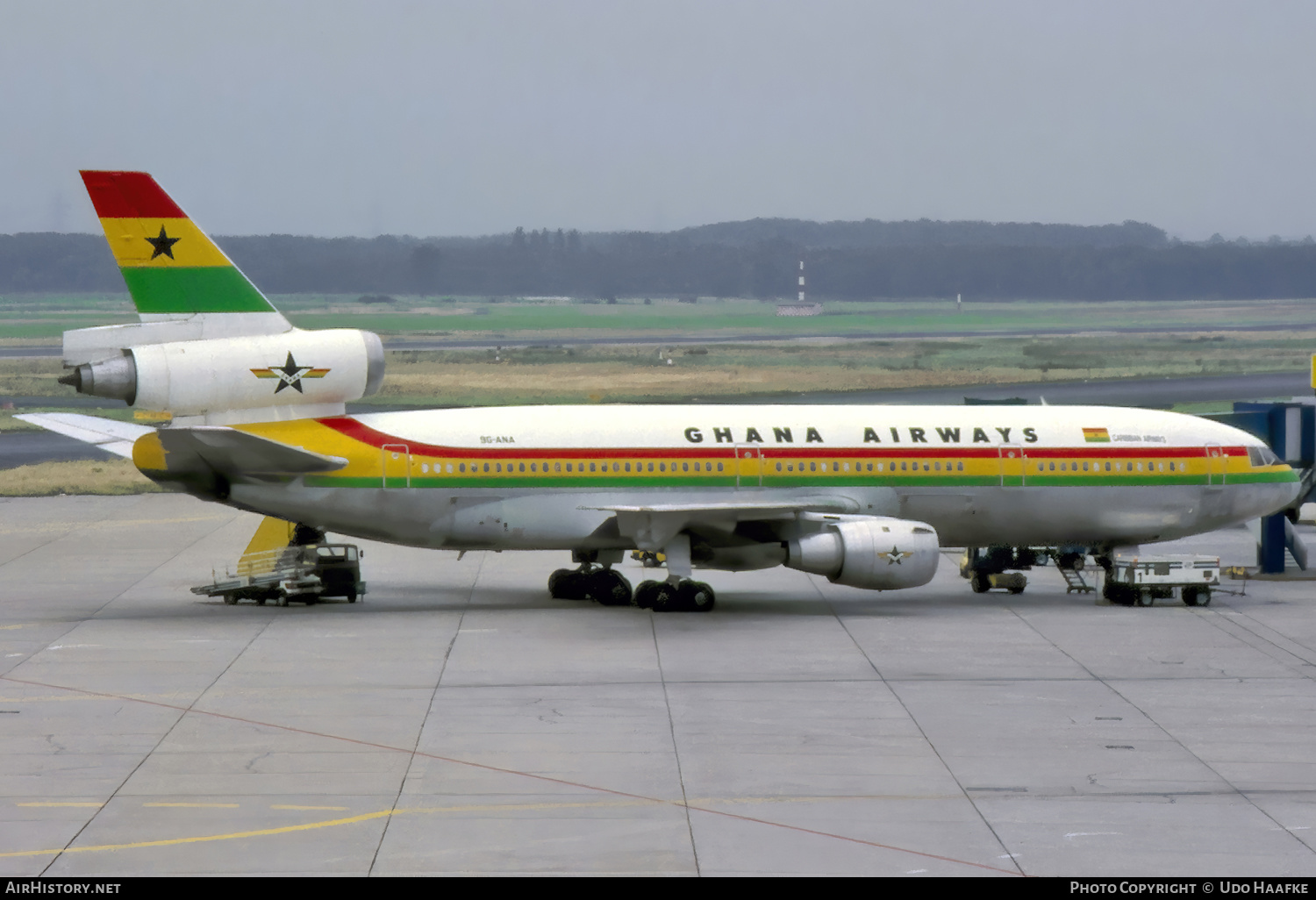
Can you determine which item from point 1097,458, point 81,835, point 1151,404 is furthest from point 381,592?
point 1151,404

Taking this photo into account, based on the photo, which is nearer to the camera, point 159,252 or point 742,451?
point 159,252

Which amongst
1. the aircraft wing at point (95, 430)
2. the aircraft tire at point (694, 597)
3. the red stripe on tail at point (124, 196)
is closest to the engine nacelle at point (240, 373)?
the red stripe on tail at point (124, 196)

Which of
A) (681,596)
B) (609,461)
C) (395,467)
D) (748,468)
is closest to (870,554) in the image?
(748,468)

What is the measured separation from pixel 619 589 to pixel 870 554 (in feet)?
19.5

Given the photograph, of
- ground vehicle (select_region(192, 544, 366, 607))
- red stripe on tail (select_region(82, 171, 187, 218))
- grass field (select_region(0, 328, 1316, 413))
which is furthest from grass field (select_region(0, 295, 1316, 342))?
red stripe on tail (select_region(82, 171, 187, 218))

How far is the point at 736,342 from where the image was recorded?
134m

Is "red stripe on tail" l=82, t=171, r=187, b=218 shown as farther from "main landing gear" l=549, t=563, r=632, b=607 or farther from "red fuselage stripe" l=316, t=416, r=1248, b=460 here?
"main landing gear" l=549, t=563, r=632, b=607

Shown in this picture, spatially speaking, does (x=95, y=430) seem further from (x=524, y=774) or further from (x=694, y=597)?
(x=524, y=774)

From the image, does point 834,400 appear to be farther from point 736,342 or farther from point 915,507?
point 736,342

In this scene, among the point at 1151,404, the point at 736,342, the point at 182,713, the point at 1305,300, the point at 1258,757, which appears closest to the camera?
the point at 1258,757

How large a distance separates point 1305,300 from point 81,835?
7464 inches

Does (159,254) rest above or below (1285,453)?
above

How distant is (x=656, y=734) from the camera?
22094 mm

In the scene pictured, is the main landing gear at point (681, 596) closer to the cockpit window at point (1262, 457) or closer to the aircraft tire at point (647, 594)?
the aircraft tire at point (647, 594)
